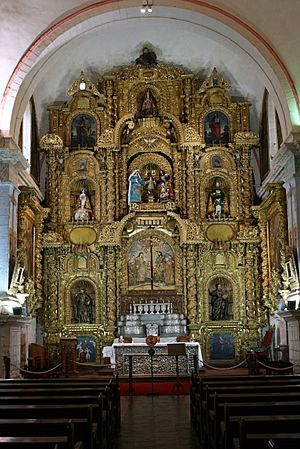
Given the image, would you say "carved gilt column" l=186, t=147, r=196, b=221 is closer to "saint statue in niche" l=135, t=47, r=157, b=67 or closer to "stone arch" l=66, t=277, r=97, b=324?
"saint statue in niche" l=135, t=47, r=157, b=67

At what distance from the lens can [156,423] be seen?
10938 mm

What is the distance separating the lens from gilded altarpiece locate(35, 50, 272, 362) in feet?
74.4

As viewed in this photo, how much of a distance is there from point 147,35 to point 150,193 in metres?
5.78

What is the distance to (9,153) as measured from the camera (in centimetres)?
1780

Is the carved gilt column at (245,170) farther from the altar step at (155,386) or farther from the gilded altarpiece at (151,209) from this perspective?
the altar step at (155,386)

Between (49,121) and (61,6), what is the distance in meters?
6.94

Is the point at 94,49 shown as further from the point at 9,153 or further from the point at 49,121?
the point at 9,153

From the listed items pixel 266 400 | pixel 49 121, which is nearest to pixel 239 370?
pixel 49 121

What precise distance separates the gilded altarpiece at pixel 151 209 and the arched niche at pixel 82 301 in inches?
1.5

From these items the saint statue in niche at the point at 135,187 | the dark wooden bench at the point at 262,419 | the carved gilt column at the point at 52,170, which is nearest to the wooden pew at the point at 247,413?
the dark wooden bench at the point at 262,419

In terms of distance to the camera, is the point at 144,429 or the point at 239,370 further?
the point at 239,370

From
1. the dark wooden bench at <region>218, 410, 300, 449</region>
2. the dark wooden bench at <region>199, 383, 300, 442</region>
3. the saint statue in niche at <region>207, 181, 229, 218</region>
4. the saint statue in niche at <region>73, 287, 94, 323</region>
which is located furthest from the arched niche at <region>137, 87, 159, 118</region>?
the dark wooden bench at <region>218, 410, 300, 449</region>

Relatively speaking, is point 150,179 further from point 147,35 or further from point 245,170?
point 147,35

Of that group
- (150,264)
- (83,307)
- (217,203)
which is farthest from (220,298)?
(83,307)
